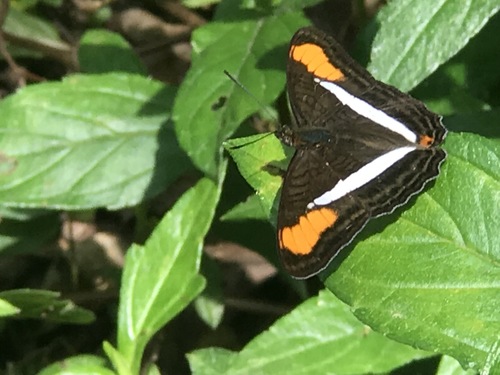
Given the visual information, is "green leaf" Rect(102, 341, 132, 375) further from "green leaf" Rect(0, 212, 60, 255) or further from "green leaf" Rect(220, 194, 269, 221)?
"green leaf" Rect(0, 212, 60, 255)

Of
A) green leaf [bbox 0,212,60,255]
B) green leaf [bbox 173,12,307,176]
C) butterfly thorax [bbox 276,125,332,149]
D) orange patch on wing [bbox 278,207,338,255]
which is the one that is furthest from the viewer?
green leaf [bbox 0,212,60,255]

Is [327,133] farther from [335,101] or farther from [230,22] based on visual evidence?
[230,22]

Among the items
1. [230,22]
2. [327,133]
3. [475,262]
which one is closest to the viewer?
[475,262]

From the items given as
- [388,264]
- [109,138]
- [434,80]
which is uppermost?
[434,80]

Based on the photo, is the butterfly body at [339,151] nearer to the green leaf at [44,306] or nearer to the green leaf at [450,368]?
the green leaf at [450,368]

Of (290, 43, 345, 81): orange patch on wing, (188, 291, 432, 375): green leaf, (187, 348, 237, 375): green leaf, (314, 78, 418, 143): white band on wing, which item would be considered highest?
(290, 43, 345, 81): orange patch on wing

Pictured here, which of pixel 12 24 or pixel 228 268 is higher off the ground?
pixel 12 24

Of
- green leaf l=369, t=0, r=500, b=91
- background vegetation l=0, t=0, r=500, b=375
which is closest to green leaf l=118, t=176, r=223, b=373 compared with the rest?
background vegetation l=0, t=0, r=500, b=375

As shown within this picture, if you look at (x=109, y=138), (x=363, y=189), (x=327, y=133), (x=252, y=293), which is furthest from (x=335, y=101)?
(x=252, y=293)

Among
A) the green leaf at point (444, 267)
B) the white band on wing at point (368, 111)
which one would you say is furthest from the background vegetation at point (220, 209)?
the white band on wing at point (368, 111)
